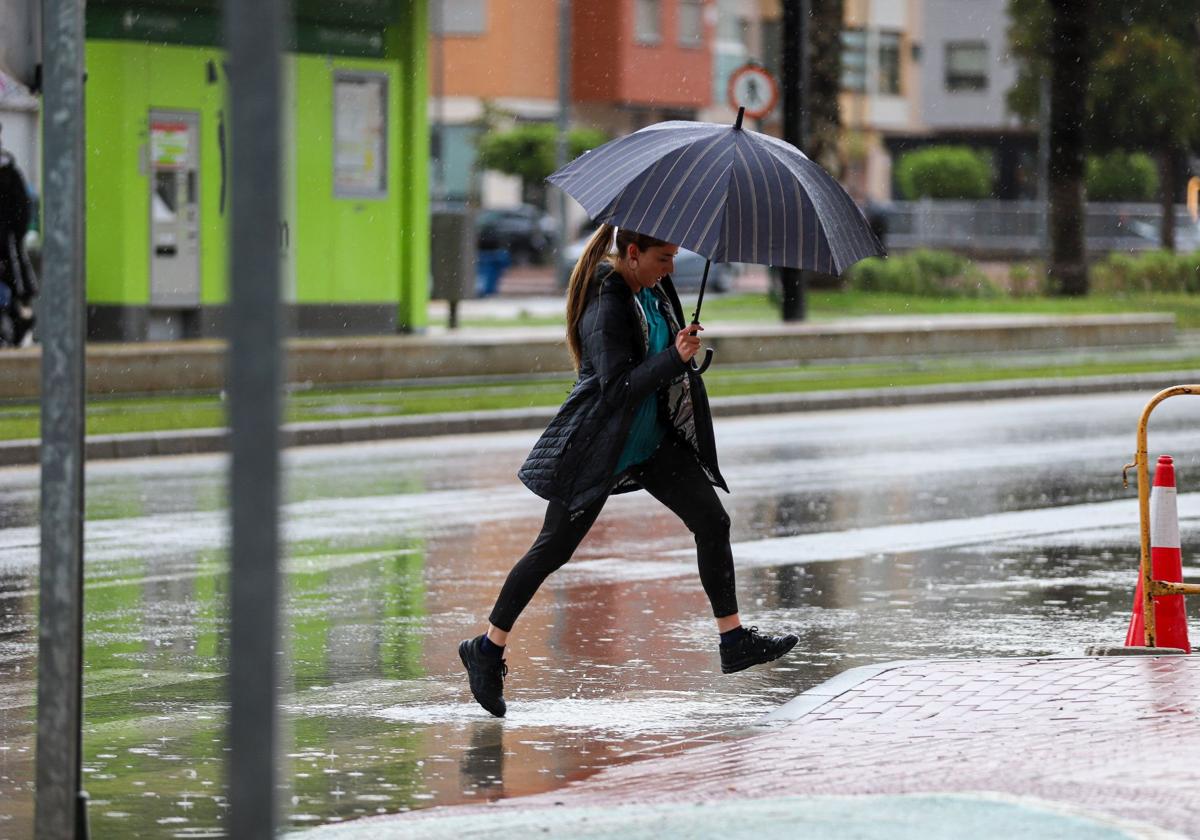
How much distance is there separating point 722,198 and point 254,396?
4282 millimetres

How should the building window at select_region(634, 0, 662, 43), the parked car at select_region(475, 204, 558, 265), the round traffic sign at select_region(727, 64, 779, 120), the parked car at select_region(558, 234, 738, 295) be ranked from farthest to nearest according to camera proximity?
the building window at select_region(634, 0, 662, 43), the parked car at select_region(475, 204, 558, 265), the parked car at select_region(558, 234, 738, 295), the round traffic sign at select_region(727, 64, 779, 120)

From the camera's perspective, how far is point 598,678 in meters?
8.29

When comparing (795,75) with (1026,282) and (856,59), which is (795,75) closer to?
(1026,282)

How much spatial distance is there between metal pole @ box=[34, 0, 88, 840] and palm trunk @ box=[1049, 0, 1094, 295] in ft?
110

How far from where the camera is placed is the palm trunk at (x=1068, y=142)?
37.1 m

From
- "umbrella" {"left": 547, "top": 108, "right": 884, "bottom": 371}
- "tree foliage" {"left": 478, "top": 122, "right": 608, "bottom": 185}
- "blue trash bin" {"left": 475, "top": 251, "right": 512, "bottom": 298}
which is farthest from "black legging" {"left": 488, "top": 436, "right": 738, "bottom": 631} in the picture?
"tree foliage" {"left": 478, "top": 122, "right": 608, "bottom": 185}

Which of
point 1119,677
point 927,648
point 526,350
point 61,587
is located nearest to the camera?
point 61,587

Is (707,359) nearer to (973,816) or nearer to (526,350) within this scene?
(973,816)

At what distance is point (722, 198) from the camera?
23.6 feet

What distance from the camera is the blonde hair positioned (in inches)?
296

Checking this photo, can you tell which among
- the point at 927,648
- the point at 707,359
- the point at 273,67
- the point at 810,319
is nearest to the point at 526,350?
the point at 810,319

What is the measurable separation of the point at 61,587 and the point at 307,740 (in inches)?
88.1

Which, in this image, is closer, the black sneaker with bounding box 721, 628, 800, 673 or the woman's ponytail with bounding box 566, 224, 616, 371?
the woman's ponytail with bounding box 566, 224, 616, 371

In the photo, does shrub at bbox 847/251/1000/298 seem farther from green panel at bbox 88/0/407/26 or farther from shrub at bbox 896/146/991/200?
shrub at bbox 896/146/991/200
